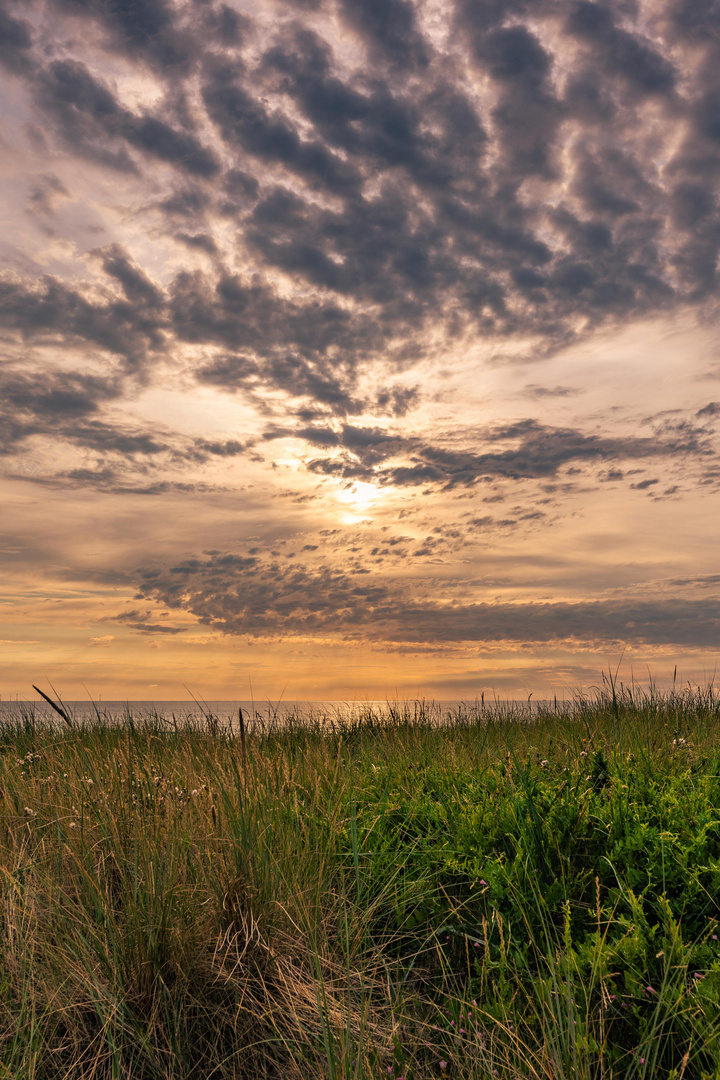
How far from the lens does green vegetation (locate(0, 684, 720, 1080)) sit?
3.10 meters

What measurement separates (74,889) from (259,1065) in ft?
5.52

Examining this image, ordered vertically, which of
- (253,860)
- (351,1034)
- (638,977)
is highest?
(253,860)

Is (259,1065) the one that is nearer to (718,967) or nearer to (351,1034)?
(351,1034)

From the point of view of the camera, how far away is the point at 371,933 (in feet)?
14.0

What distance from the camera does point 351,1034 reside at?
321cm

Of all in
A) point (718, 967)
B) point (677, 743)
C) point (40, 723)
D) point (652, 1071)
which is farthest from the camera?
point (40, 723)

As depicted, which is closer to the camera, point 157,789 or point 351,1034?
point 351,1034

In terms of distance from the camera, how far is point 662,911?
3539 mm

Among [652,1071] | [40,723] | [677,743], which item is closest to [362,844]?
[652,1071]

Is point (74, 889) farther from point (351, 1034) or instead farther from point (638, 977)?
point (638, 977)

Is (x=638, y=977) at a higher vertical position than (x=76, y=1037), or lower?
higher

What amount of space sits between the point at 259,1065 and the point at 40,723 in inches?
442

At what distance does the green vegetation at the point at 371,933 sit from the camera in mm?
3098

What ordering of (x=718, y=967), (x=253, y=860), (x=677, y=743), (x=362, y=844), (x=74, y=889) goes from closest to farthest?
(x=718, y=967) < (x=253, y=860) < (x=74, y=889) < (x=362, y=844) < (x=677, y=743)
